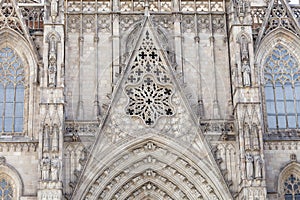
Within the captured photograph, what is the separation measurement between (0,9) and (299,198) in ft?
42.8

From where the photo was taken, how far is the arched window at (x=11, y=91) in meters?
24.2

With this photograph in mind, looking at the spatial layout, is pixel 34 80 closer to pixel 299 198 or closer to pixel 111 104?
pixel 111 104

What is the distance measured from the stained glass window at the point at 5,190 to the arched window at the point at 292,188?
31.3 ft

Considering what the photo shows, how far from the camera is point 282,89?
25172 millimetres

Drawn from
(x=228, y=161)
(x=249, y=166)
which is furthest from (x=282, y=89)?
(x=249, y=166)

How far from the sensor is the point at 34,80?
24500 millimetres

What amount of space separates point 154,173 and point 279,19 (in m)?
7.91

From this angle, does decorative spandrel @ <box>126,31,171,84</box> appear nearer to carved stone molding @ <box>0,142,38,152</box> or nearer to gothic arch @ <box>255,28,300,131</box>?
gothic arch @ <box>255,28,300,131</box>

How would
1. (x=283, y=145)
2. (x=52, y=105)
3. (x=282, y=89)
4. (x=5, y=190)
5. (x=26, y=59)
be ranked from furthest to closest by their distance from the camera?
(x=282, y=89) < (x=26, y=59) < (x=283, y=145) < (x=5, y=190) < (x=52, y=105)

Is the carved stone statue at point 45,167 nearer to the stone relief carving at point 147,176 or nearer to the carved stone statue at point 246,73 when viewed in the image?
the stone relief carving at point 147,176

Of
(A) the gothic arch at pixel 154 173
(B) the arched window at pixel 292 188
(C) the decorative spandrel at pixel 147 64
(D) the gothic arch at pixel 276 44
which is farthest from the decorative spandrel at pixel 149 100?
(B) the arched window at pixel 292 188

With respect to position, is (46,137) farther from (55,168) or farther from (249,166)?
(249,166)

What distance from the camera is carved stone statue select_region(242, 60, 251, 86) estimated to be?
23.2 metres

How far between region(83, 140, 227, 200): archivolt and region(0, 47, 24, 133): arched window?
3.92 meters
